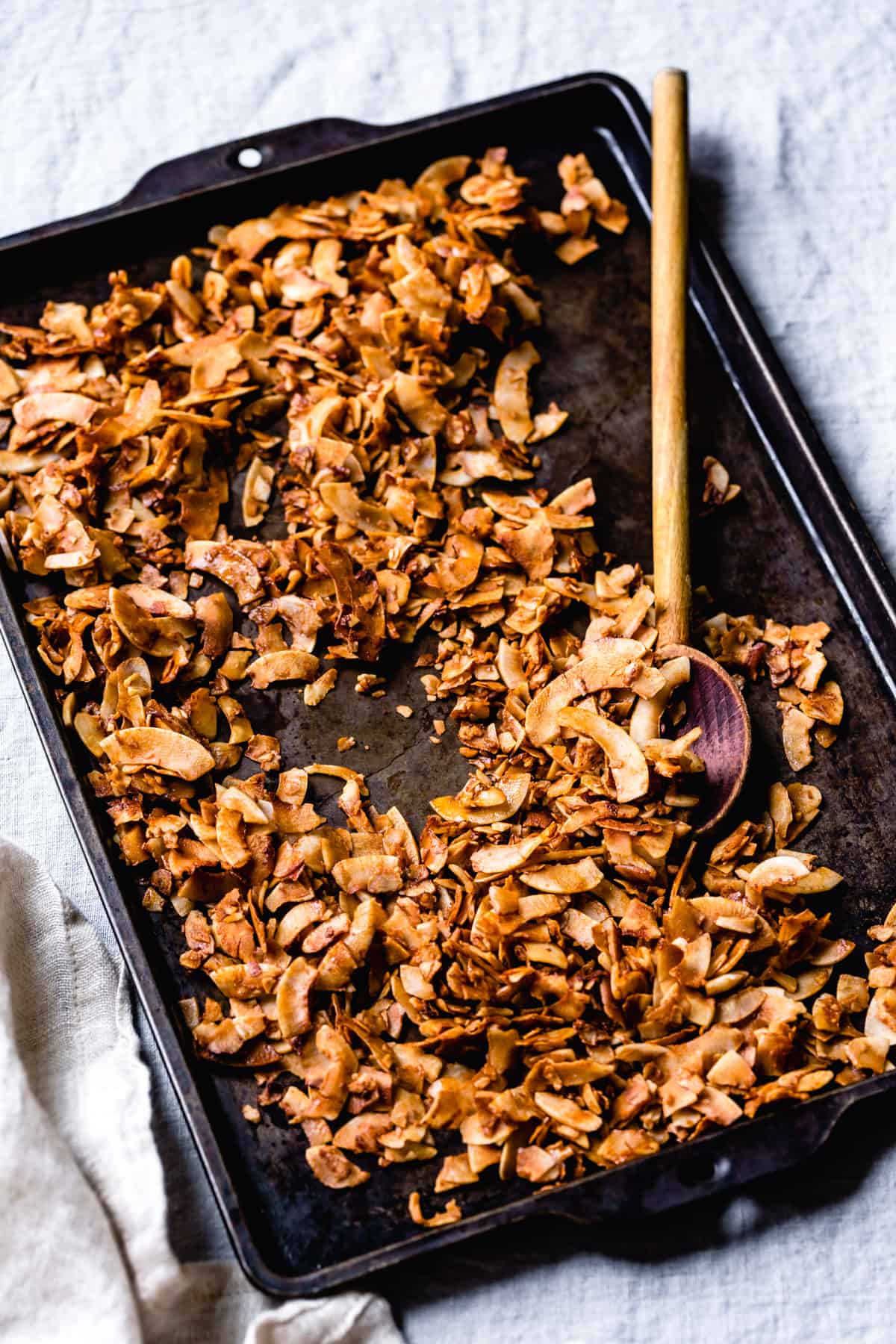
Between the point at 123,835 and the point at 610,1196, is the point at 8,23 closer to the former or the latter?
the point at 123,835

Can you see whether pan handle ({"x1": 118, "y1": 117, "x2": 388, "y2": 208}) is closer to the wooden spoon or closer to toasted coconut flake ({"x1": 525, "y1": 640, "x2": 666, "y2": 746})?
the wooden spoon

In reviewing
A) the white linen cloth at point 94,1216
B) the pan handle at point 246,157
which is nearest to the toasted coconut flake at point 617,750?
the white linen cloth at point 94,1216

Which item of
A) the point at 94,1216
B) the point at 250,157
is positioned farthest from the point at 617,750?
the point at 250,157

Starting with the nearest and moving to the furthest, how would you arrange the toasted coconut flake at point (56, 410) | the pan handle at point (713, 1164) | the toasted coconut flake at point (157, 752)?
the pan handle at point (713, 1164) < the toasted coconut flake at point (157, 752) < the toasted coconut flake at point (56, 410)

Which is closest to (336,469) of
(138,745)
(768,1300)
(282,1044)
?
(138,745)

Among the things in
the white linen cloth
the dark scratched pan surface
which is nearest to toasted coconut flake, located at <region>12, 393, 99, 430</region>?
the dark scratched pan surface

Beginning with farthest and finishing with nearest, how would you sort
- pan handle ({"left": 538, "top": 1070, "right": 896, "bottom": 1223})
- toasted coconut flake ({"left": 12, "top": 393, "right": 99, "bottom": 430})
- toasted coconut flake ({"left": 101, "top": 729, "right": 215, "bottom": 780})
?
toasted coconut flake ({"left": 12, "top": 393, "right": 99, "bottom": 430})
toasted coconut flake ({"left": 101, "top": 729, "right": 215, "bottom": 780})
pan handle ({"left": 538, "top": 1070, "right": 896, "bottom": 1223})

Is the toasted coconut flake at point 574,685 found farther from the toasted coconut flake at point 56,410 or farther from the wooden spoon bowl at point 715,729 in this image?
the toasted coconut flake at point 56,410
